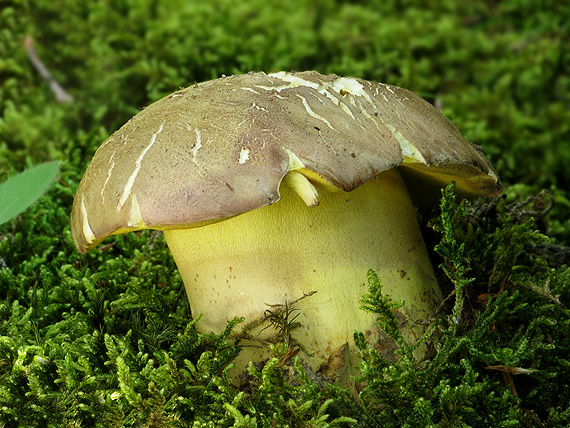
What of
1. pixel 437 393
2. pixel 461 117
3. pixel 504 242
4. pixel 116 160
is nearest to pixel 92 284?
pixel 116 160

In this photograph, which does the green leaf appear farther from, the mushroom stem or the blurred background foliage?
the blurred background foliage

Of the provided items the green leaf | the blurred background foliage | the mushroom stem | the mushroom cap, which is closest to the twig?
the blurred background foliage

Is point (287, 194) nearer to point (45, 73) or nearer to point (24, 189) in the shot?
point (24, 189)

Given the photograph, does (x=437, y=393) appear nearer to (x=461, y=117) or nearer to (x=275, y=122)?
(x=275, y=122)

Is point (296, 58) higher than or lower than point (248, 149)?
lower

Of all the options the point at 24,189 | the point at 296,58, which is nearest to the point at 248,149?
the point at 24,189
